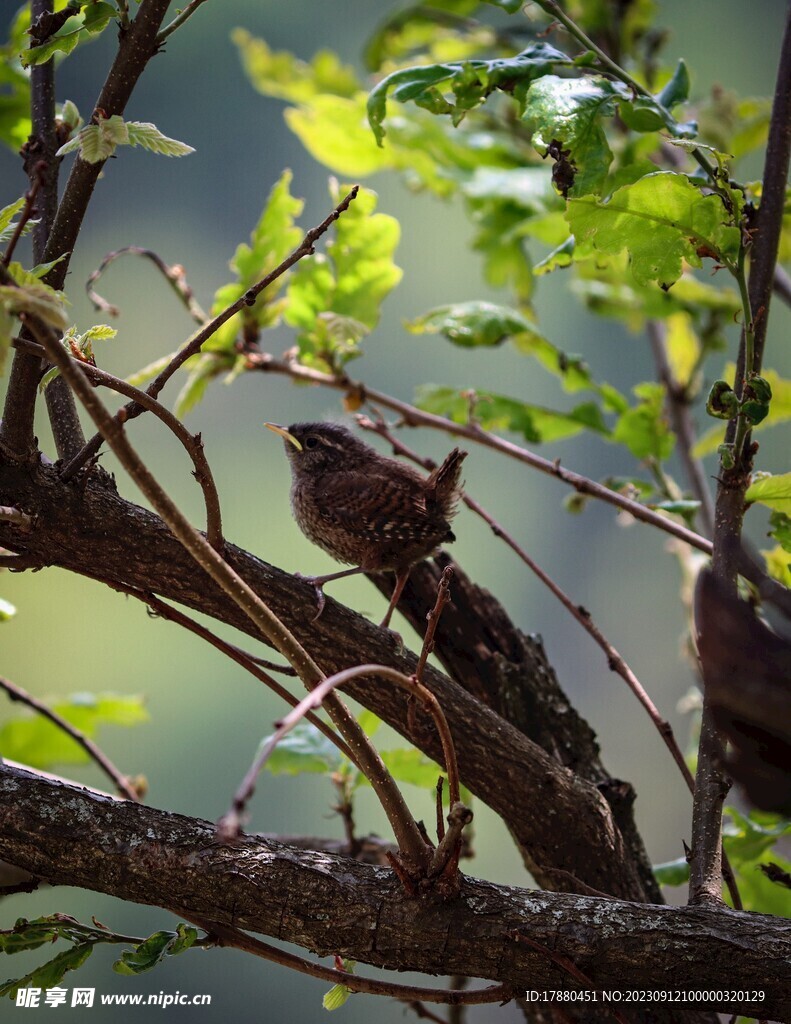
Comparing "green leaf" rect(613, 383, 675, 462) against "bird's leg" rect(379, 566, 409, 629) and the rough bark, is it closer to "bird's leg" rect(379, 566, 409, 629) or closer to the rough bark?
"bird's leg" rect(379, 566, 409, 629)

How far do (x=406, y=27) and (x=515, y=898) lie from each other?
236cm

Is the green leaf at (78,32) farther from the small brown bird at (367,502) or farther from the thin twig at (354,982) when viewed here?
the thin twig at (354,982)

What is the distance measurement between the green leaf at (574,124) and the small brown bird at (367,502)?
0.57m

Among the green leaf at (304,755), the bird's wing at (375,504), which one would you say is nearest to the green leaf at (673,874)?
the green leaf at (304,755)

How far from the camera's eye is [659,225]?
1131 mm

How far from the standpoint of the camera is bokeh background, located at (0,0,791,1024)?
149 inches

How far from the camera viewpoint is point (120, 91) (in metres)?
1.08

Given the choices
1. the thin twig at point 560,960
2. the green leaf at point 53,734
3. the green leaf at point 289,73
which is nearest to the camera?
the thin twig at point 560,960

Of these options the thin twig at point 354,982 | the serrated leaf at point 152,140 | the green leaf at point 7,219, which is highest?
the serrated leaf at point 152,140

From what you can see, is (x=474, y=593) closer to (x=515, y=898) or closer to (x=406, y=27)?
(x=515, y=898)

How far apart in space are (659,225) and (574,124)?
0.52 feet

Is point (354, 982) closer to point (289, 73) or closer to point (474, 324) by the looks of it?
point (474, 324)

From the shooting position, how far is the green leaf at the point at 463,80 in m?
1.22

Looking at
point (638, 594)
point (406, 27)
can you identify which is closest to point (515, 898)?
point (406, 27)
